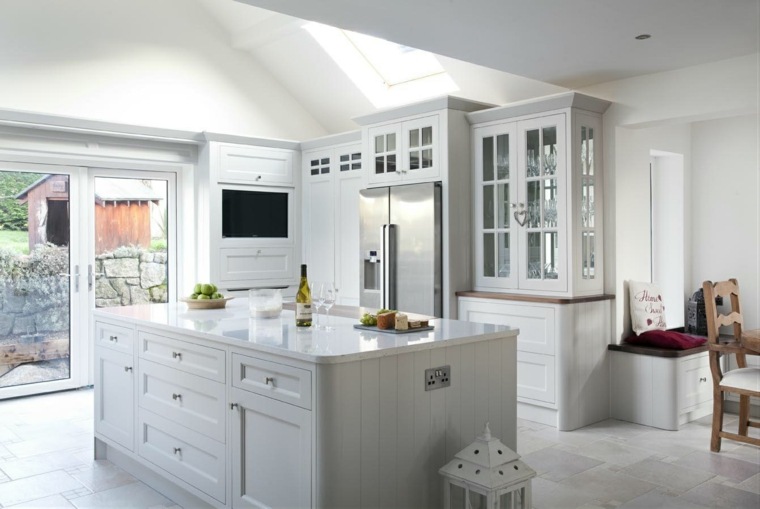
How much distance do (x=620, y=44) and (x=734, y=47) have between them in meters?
0.68

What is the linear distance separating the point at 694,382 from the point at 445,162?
2.30 m

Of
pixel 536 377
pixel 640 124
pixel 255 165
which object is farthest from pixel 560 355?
pixel 255 165

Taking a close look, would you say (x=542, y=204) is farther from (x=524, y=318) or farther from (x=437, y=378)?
(x=437, y=378)

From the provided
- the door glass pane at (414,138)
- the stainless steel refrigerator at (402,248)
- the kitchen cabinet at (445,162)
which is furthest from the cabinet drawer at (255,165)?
the door glass pane at (414,138)

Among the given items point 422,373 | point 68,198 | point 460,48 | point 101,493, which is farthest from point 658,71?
point 68,198

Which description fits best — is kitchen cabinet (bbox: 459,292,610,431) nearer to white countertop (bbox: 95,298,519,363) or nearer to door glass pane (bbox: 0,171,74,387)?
white countertop (bbox: 95,298,519,363)

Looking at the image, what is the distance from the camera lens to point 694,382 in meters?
4.55

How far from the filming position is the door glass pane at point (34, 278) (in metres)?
5.39

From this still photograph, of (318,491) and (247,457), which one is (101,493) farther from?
(318,491)

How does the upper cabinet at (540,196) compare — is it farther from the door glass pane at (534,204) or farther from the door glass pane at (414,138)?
the door glass pane at (414,138)

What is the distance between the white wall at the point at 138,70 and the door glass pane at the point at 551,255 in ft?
10.5

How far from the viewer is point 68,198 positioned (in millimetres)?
5684

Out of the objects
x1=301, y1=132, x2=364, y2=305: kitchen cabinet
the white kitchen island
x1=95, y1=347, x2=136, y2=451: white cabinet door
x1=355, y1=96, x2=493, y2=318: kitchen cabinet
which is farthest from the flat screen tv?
the white kitchen island

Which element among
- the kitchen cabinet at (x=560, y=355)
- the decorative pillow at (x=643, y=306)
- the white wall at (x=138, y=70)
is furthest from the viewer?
the white wall at (x=138, y=70)
